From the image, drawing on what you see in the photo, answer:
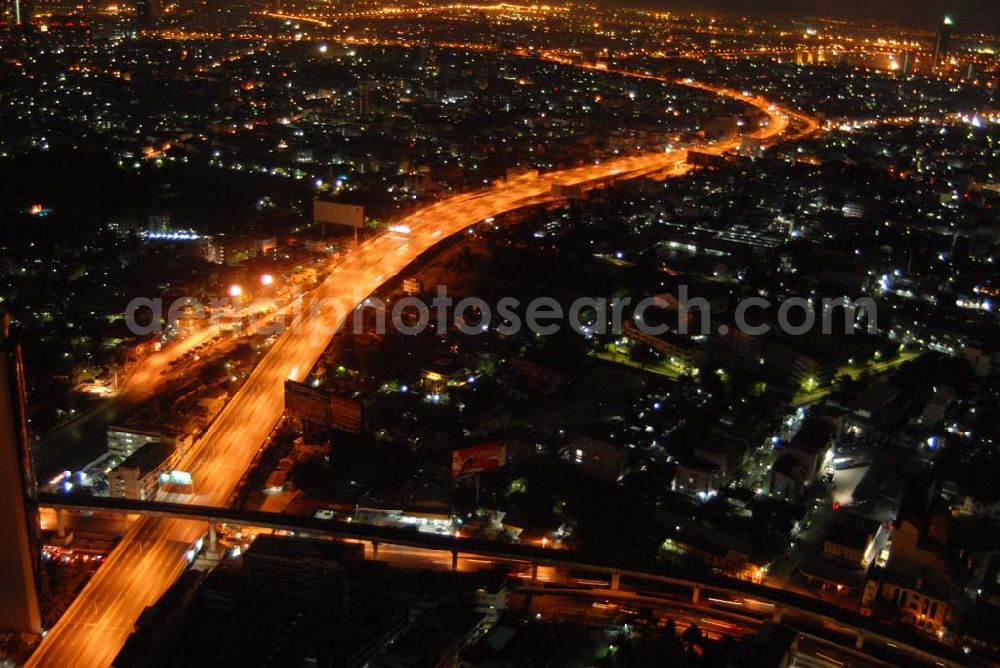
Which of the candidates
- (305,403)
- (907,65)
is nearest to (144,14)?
(907,65)

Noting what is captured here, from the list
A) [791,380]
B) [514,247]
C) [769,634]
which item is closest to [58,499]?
[769,634]

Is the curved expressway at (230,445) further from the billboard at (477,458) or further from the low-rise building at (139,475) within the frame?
the billboard at (477,458)

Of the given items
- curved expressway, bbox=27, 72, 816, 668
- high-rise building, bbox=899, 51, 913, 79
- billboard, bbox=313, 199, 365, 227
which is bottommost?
A: curved expressway, bbox=27, 72, 816, 668

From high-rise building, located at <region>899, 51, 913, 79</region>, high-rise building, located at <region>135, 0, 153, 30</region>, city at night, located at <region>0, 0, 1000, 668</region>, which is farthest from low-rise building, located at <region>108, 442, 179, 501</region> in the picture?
high-rise building, located at <region>899, 51, 913, 79</region>

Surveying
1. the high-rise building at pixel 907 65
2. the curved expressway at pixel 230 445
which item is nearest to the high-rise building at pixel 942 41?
the high-rise building at pixel 907 65

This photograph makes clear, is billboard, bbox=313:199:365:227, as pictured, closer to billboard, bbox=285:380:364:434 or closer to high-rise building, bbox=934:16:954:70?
billboard, bbox=285:380:364:434

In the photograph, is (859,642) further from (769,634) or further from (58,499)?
(58,499)
